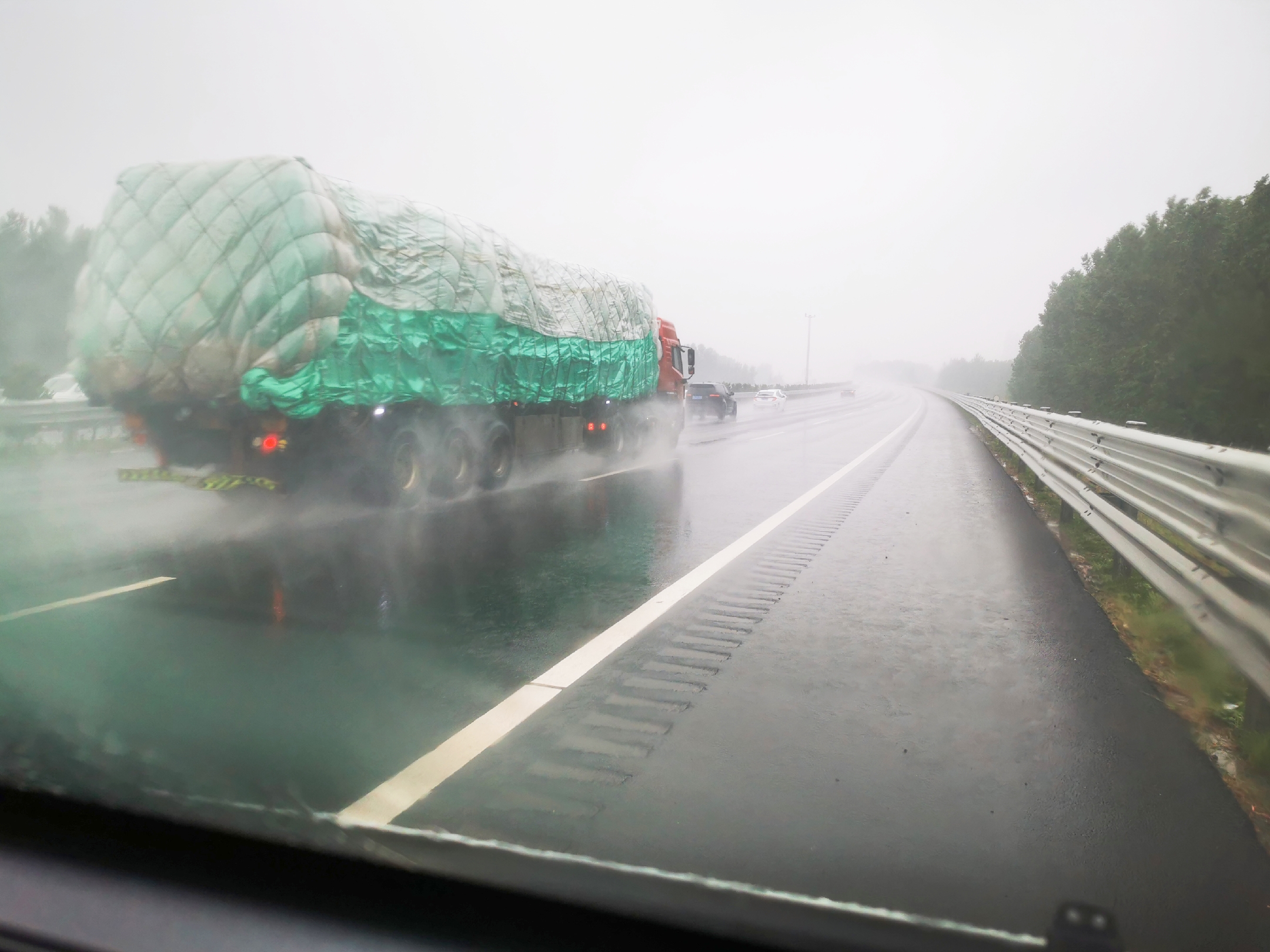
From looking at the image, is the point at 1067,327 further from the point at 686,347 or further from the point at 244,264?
the point at 244,264

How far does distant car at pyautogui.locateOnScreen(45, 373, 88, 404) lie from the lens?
32.4 feet

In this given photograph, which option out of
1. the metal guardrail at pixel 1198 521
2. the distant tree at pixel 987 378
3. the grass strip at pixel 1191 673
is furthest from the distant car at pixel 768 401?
the distant tree at pixel 987 378

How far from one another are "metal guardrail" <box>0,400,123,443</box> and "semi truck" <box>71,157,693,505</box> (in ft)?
19.1

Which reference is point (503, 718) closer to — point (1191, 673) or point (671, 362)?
point (1191, 673)

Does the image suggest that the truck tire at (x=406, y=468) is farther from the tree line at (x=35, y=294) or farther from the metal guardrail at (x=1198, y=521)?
the metal guardrail at (x=1198, y=521)

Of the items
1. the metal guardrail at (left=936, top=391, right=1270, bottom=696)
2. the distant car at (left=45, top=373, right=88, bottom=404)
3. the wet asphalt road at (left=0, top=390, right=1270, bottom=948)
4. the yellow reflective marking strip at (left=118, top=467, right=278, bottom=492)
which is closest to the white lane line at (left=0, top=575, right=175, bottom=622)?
the wet asphalt road at (left=0, top=390, right=1270, bottom=948)

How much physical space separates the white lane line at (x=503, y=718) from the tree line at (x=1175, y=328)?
30099 mm

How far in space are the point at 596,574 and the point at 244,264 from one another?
4.91 metres

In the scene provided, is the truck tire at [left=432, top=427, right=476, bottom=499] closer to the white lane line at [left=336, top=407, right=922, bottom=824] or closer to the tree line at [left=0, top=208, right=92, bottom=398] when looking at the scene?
the tree line at [left=0, top=208, right=92, bottom=398]

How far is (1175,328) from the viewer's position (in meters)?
53.6

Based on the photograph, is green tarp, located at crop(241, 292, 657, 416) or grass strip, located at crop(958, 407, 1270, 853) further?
green tarp, located at crop(241, 292, 657, 416)

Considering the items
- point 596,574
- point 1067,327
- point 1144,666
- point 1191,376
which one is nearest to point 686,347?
point 596,574

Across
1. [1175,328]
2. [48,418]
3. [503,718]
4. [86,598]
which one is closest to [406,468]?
[86,598]

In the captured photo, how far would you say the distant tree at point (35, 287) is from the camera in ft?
35.2
